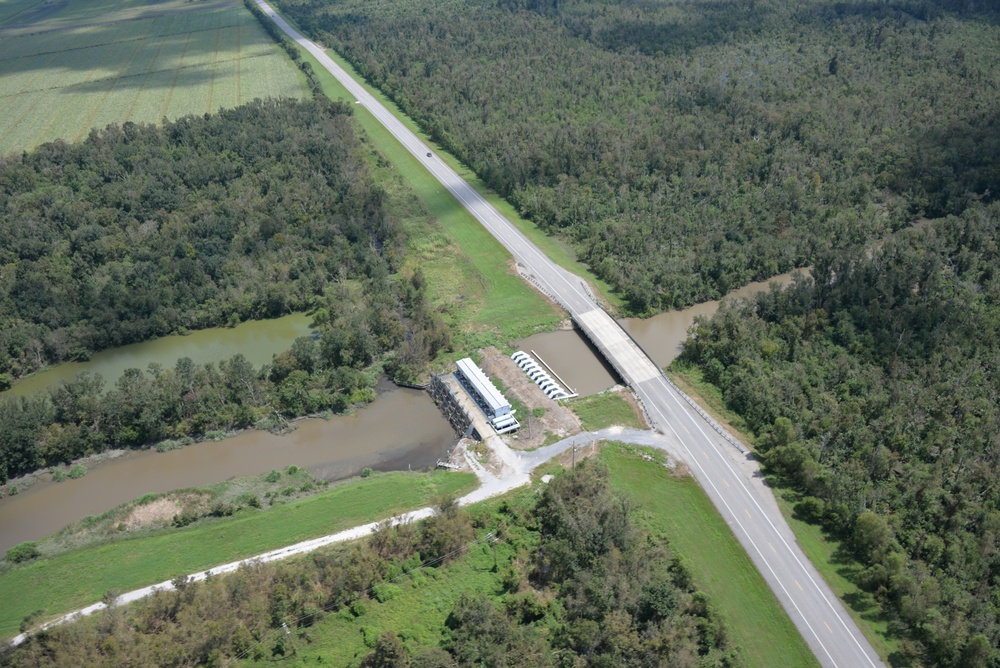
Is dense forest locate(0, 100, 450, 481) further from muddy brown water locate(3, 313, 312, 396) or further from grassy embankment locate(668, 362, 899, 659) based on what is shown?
grassy embankment locate(668, 362, 899, 659)

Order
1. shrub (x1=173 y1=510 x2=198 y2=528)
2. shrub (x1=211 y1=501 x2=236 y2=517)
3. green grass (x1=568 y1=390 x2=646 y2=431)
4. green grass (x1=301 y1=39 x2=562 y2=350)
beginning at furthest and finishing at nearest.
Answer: green grass (x1=301 y1=39 x2=562 y2=350) → green grass (x1=568 y1=390 x2=646 y2=431) → shrub (x1=211 y1=501 x2=236 y2=517) → shrub (x1=173 y1=510 x2=198 y2=528)

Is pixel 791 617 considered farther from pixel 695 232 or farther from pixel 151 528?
pixel 695 232

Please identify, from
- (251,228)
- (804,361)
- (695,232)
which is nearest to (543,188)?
(695,232)

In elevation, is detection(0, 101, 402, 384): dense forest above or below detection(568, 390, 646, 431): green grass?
above

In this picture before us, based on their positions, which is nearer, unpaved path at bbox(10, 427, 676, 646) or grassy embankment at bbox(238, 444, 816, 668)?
grassy embankment at bbox(238, 444, 816, 668)

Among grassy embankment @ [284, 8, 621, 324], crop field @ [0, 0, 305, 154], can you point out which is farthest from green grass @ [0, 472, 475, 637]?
crop field @ [0, 0, 305, 154]

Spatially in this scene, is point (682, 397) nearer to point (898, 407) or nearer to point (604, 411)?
point (604, 411)

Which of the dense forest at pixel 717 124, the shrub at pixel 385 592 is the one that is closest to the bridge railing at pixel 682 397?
the dense forest at pixel 717 124

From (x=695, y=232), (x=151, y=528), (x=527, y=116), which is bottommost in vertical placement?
(x=151, y=528)
